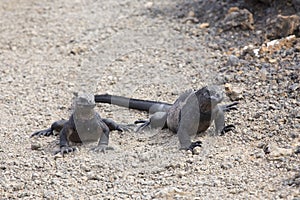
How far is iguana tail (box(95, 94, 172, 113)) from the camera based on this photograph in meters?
8.64

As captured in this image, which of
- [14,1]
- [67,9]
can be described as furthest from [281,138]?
[14,1]

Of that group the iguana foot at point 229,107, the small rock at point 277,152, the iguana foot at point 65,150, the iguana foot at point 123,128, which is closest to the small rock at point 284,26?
the iguana foot at point 229,107

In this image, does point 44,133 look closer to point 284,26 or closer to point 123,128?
point 123,128

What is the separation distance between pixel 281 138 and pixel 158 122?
1.66 meters

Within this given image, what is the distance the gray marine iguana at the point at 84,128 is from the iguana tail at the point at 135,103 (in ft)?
2.89

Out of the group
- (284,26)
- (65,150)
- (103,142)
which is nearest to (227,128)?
(103,142)

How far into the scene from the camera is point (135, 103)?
890 centimetres

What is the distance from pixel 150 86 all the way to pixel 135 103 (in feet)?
2.55

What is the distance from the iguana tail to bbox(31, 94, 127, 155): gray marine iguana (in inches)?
34.7

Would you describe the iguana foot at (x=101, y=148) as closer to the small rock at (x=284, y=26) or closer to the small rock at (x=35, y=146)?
the small rock at (x=35, y=146)

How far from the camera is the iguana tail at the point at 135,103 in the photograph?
864 centimetres

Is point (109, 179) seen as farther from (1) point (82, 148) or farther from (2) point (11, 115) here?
(2) point (11, 115)

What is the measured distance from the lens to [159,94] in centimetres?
930

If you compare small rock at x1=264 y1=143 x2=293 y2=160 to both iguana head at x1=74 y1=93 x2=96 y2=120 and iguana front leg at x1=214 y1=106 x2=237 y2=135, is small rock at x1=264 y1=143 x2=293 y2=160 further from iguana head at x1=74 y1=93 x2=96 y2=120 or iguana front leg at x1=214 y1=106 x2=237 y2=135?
iguana head at x1=74 y1=93 x2=96 y2=120
